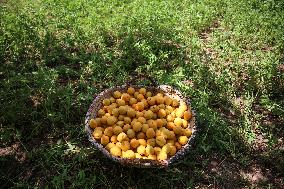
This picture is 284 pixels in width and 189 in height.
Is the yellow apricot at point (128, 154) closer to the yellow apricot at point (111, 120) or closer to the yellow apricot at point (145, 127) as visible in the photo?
the yellow apricot at point (145, 127)

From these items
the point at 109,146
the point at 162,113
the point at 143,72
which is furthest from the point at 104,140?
the point at 143,72

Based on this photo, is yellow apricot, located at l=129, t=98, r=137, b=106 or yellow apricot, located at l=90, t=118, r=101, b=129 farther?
yellow apricot, located at l=129, t=98, r=137, b=106

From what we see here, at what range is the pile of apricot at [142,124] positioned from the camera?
166 inches

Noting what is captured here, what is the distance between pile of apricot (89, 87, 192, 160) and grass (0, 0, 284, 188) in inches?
15.7

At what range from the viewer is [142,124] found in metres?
4.52

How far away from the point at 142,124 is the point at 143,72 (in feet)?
5.57

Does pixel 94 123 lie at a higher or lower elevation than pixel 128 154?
higher

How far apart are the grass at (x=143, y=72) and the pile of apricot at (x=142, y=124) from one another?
0.40 m

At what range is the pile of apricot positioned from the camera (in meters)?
4.22

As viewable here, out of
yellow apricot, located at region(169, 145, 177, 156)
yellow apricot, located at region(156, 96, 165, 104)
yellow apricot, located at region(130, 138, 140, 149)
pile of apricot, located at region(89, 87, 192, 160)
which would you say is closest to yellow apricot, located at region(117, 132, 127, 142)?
pile of apricot, located at region(89, 87, 192, 160)

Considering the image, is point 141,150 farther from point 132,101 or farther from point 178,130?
point 132,101

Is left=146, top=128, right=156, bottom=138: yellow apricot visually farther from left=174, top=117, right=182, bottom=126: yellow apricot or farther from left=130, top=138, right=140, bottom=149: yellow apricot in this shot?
left=174, top=117, right=182, bottom=126: yellow apricot

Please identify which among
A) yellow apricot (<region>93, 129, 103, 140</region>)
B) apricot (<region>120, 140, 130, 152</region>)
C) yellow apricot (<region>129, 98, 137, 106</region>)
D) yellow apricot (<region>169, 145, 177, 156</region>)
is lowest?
yellow apricot (<region>169, 145, 177, 156</region>)

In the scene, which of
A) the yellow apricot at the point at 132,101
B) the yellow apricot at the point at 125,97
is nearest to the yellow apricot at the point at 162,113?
the yellow apricot at the point at 132,101
